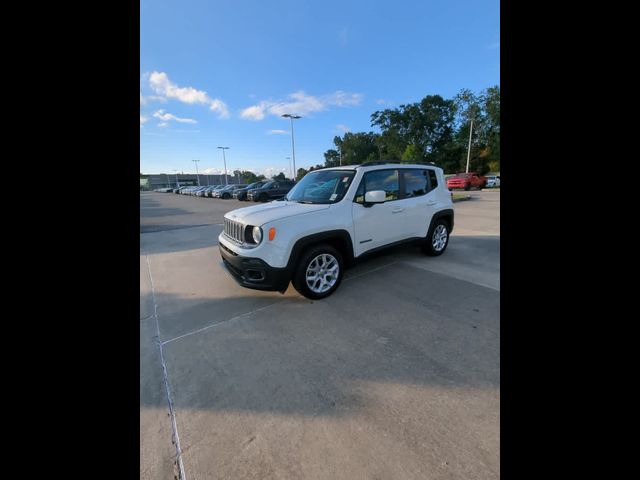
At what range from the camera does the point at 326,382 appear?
2254 mm

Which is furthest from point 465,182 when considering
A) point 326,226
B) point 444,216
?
point 326,226

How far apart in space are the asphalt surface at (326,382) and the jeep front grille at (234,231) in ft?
2.77

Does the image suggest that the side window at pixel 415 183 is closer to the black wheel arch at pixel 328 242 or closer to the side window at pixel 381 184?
the side window at pixel 381 184

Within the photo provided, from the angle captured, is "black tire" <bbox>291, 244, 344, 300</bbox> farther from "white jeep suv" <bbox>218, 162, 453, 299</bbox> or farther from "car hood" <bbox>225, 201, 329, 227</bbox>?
"car hood" <bbox>225, 201, 329, 227</bbox>

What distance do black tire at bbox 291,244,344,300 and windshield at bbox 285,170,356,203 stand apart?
2.29 feet

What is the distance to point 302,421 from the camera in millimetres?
1908

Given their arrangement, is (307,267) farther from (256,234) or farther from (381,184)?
(381,184)

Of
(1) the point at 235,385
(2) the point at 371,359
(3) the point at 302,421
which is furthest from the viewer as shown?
(2) the point at 371,359

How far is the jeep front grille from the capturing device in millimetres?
3561
